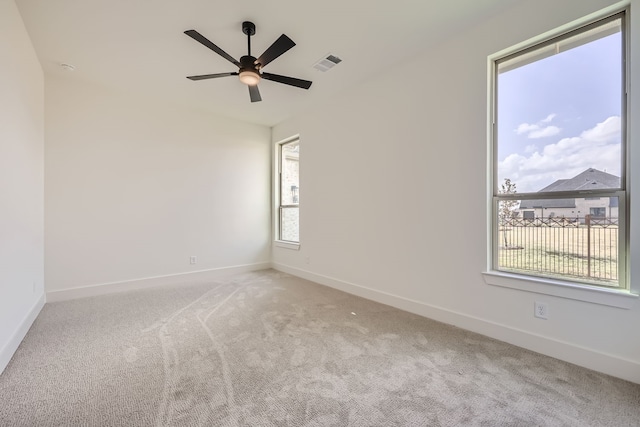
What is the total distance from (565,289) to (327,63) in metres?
3.03

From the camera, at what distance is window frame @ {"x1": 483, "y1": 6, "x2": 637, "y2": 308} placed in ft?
5.98

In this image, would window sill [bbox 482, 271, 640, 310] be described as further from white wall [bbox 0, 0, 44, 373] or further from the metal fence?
white wall [bbox 0, 0, 44, 373]

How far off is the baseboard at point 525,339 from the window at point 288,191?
2.03m

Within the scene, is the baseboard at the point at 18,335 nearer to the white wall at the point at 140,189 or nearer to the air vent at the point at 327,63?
the white wall at the point at 140,189

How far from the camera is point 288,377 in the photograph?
1.81 metres

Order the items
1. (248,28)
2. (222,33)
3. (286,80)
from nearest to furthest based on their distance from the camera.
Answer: (248,28) → (222,33) → (286,80)

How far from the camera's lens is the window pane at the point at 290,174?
196 inches

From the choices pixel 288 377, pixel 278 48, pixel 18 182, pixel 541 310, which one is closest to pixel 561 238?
pixel 541 310

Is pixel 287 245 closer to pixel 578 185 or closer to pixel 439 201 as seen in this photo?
pixel 439 201

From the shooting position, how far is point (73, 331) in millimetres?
2494

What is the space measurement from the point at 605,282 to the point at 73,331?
4422 millimetres

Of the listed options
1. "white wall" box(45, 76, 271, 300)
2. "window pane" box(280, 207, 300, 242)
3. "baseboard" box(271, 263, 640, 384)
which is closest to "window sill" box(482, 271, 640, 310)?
"baseboard" box(271, 263, 640, 384)

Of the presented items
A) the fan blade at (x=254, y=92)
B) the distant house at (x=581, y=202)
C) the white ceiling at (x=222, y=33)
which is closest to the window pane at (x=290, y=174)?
the white ceiling at (x=222, y=33)

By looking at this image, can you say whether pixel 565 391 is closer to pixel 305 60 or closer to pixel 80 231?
pixel 305 60
